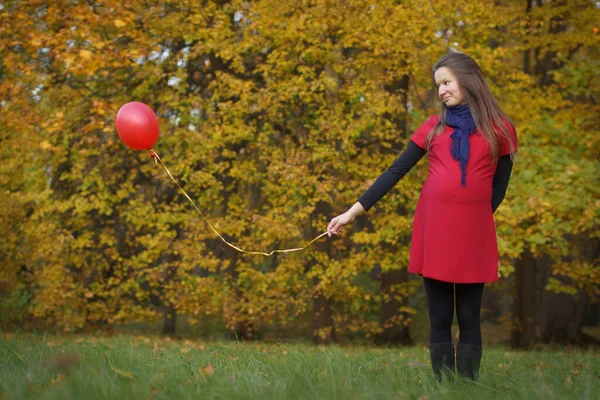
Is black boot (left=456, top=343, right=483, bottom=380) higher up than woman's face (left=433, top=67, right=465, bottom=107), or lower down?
lower down

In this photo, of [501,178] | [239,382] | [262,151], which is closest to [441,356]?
[501,178]

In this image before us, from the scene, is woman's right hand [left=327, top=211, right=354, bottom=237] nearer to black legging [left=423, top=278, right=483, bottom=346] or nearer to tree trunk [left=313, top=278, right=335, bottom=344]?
black legging [left=423, top=278, right=483, bottom=346]

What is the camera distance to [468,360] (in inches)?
120

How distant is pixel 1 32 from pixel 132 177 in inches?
119

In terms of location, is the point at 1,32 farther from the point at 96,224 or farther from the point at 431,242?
the point at 431,242

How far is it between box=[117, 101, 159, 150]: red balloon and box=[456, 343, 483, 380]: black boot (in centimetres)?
263

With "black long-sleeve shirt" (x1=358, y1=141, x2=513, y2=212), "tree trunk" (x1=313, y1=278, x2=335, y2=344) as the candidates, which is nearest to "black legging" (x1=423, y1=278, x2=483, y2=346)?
"black long-sleeve shirt" (x1=358, y1=141, x2=513, y2=212)

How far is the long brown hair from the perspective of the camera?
3.04 m

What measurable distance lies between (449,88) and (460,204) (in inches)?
23.0

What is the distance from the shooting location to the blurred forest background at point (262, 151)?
8.58m

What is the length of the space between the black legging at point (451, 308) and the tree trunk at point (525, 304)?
8.39 meters

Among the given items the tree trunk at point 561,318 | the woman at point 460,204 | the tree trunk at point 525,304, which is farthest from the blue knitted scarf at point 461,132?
the tree trunk at point 561,318

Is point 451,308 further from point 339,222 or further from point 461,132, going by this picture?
point 461,132

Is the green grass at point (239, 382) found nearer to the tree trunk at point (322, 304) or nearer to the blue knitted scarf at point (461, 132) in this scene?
the blue knitted scarf at point (461, 132)
